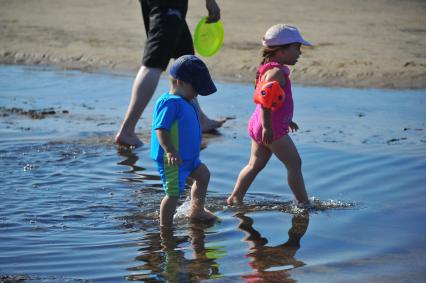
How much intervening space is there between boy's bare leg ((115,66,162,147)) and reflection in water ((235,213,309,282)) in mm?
2210

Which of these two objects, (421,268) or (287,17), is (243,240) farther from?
(287,17)

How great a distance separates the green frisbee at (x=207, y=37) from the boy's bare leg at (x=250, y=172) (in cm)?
202

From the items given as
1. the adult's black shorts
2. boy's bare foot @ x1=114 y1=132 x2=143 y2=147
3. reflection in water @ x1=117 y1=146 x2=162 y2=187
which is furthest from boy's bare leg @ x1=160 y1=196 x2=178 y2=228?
the adult's black shorts

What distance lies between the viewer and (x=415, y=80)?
1008 centimetres

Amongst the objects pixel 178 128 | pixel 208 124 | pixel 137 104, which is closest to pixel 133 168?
pixel 137 104

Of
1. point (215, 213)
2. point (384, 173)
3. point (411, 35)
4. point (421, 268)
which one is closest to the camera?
point (421, 268)

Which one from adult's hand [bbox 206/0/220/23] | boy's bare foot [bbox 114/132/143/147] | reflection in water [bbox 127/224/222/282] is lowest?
reflection in water [bbox 127/224/222/282]

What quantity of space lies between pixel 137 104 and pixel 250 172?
79.3 inches

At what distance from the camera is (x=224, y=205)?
19.1ft

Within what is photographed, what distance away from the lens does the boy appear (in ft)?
16.9

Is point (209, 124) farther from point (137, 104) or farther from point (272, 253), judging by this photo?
point (272, 253)

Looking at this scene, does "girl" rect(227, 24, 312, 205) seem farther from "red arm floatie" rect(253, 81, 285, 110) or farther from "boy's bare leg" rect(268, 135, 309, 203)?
"red arm floatie" rect(253, 81, 285, 110)

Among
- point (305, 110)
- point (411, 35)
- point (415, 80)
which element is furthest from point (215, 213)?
point (411, 35)

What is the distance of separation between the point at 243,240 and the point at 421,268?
994mm
